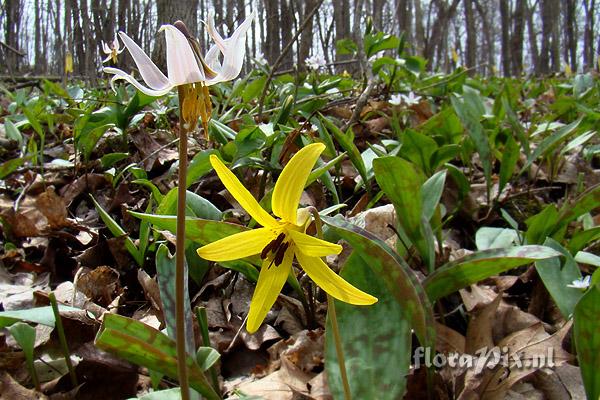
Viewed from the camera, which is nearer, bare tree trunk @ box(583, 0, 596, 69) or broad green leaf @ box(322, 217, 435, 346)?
broad green leaf @ box(322, 217, 435, 346)

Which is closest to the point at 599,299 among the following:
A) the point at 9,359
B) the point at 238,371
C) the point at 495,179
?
the point at 238,371

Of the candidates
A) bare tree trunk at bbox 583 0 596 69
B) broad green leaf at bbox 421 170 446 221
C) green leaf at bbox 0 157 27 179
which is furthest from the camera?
bare tree trunk at bbox 583 0 596 69

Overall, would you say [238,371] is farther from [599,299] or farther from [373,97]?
[373,97]

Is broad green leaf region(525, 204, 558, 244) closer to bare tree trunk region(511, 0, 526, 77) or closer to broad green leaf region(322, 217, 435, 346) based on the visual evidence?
broad green leaf region(322, 217, 435, 346)

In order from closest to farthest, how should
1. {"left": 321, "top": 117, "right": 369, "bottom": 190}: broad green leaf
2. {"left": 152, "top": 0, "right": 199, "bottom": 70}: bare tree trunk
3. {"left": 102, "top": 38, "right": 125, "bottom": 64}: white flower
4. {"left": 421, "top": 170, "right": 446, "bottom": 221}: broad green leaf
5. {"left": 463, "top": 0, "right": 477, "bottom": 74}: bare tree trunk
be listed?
1. {"left": 421, "top": 170, "right": 446, "bottom": 221}: broad green leaf
2. {"left": 102, "top": 38, "right": 125, "bottom": 64}: white flower
3. {"left": 321, "top": 117, "right": 369, "bottom": 190}: broad green leaf
4. {"left": 152, "top": 0, "right": 199, "bottom": 70}: bare tree trunk
5. {"left": 463, "top": 0, "right": 477, "bottom": 74}: bare tree trunk

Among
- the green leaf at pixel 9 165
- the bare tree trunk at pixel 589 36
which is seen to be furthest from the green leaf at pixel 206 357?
the bare tree trunk at pixel 589 36

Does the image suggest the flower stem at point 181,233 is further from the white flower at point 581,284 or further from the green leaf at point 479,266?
the white flower at point 581,284

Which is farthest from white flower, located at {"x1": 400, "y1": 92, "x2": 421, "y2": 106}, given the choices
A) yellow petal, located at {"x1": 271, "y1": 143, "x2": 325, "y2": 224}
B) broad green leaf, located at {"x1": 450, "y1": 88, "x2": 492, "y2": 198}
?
yellow petal, located at {"x1": 271, "y1": 143, "x2": 325, "y2": 224}
